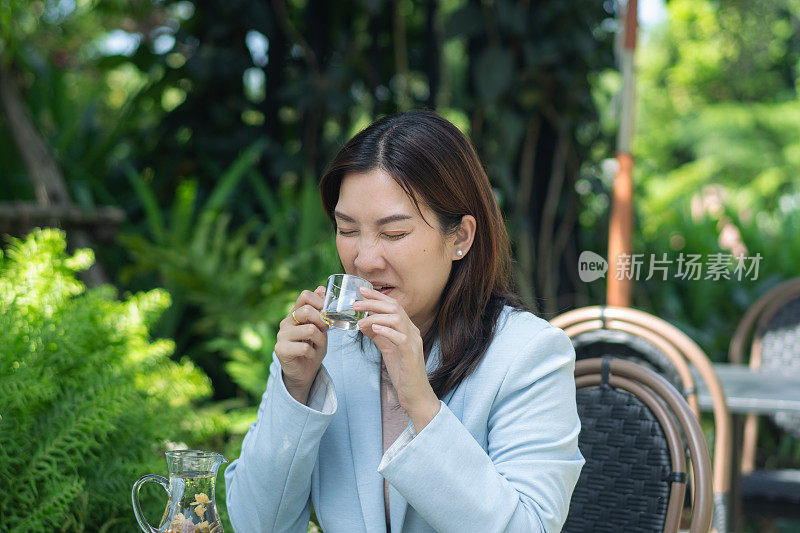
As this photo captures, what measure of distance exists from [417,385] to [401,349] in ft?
0.20

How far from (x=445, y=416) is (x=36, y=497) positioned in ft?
3.58

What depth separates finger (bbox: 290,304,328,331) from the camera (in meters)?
1.22

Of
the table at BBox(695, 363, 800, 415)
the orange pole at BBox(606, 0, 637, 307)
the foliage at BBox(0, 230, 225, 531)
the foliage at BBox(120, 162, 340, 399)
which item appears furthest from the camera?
the foliage at BBox(120, 162, 340, 399)

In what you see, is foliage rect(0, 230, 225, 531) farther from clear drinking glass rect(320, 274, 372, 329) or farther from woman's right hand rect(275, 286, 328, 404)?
clear drinking glass rect(320, 274, 372, 329)

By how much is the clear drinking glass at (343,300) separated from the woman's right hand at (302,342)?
0.06 metres

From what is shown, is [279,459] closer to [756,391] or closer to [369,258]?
[369,258]

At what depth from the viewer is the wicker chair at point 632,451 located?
1426mm

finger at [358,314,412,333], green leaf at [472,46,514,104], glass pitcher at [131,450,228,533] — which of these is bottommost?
glass pitcher at [131,450,228,533]

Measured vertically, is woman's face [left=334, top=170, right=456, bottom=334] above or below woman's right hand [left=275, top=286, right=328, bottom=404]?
above

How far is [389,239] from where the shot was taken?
129 cm

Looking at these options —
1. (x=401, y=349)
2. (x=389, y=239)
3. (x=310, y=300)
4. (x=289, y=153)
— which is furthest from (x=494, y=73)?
(x=401, y=349)

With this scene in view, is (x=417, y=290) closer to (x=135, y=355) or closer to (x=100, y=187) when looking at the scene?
(x=135, y=355)

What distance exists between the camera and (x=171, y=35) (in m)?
4.50

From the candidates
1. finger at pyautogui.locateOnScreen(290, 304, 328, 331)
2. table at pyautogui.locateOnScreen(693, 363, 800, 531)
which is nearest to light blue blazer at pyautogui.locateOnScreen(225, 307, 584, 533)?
finger at pyautogui.locateOnScreen(290, 304, 328, 331)
